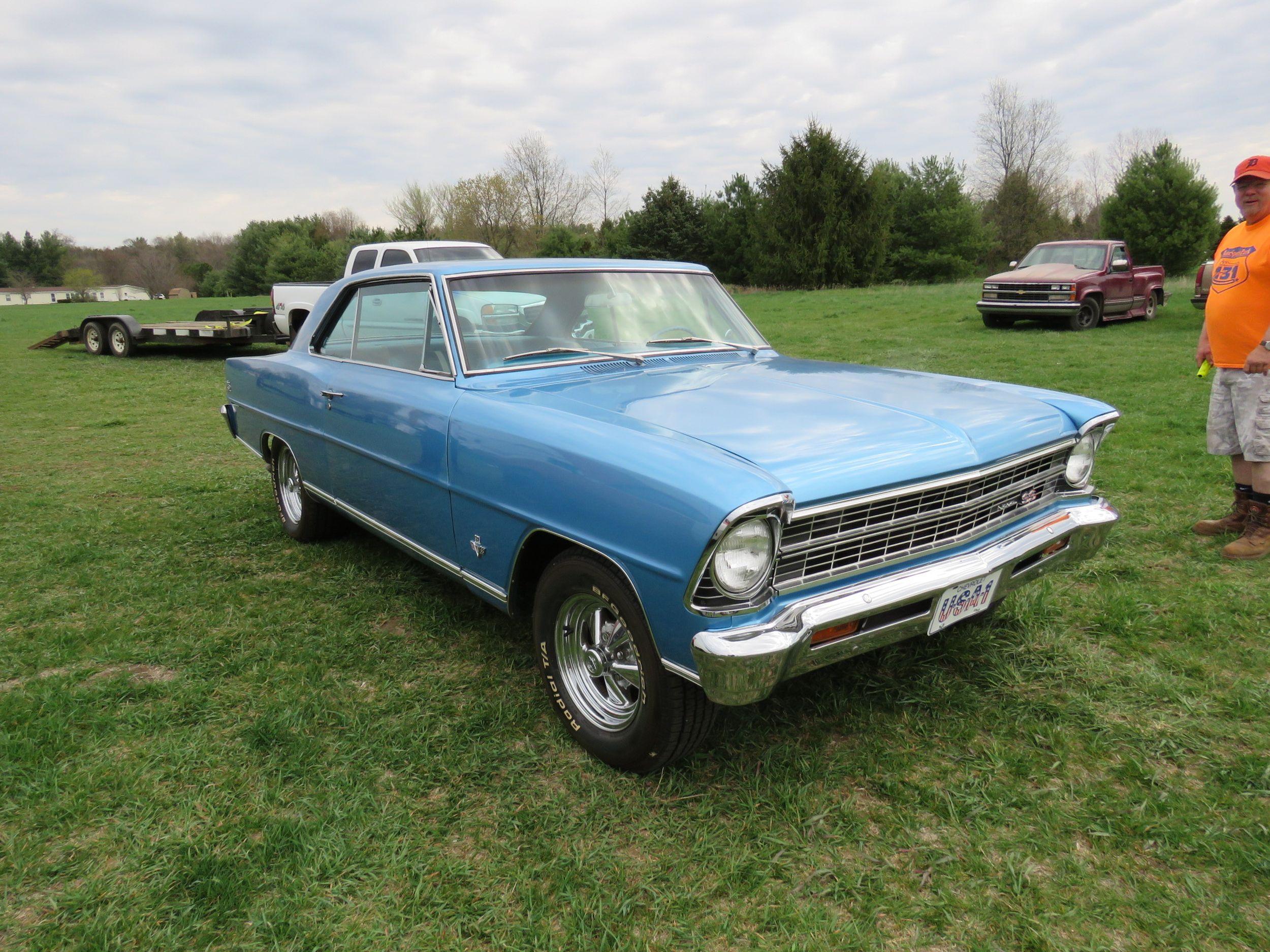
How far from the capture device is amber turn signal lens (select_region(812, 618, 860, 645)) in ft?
7.09

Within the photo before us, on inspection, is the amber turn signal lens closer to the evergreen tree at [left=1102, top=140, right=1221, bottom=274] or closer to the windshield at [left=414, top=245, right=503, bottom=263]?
the windshield at [left=414, top=245, right=503, bottom=263]

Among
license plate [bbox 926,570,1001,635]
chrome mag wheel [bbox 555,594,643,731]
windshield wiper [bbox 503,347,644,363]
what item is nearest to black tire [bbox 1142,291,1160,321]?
windshield wiper [bbox 503,347,644,363]

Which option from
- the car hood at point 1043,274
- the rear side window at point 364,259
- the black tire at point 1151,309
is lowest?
the black tire at point 1151,309

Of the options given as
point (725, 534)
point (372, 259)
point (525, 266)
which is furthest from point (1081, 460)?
point (372, 259)

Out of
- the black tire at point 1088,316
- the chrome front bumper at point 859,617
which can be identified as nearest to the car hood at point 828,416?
the chrome front bumper at point 859,617

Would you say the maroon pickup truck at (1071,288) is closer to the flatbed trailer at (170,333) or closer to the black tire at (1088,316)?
the black tire at (1088,316)

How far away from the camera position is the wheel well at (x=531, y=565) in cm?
262

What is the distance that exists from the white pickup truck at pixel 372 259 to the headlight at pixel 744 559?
30.3 ft

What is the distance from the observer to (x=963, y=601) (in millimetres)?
2484

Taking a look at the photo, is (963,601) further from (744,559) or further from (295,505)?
(295,505)

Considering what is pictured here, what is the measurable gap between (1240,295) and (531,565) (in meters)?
3.67

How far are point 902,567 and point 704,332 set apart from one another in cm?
168

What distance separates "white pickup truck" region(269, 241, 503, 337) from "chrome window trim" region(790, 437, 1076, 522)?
888 cm

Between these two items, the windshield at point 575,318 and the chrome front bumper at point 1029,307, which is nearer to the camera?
the windshield at point 575,318
